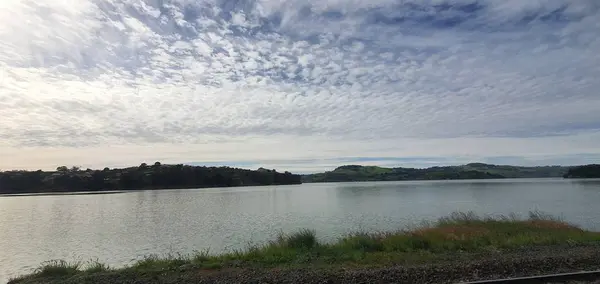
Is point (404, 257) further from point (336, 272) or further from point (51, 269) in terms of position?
point (51, 269)

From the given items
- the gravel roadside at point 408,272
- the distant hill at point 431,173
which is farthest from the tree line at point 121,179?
the gravel roadside at point 408,272

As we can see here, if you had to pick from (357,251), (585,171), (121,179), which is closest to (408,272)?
(357,251)

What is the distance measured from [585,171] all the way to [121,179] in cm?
15533

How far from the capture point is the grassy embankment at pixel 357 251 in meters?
13.4

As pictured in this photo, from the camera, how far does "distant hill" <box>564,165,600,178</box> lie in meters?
140

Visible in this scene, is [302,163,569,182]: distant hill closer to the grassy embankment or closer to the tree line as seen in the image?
the tree line

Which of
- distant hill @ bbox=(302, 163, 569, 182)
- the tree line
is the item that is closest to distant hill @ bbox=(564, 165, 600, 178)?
distant hill @ bbox=(302, 163, 569, 182)

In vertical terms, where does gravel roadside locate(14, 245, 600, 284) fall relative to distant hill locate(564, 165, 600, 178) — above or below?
below

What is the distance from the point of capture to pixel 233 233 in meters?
25.3

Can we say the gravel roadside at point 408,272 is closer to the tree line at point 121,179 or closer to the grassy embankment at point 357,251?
the grassy embankment at point 357,251

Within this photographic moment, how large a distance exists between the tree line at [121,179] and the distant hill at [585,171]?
396 feet

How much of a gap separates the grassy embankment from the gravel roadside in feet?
2.27

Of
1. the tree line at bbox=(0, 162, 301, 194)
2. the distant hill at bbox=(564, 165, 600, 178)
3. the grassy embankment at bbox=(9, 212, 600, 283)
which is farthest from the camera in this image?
the distant hill at bbox=(564, 165, 600, 178)

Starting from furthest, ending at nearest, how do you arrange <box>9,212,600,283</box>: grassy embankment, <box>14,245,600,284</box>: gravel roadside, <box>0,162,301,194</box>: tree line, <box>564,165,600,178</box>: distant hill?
<box>564,165,600,178</box>: distant hill
<box>0,162,301,194</box>: tree line
<box>9,212,600,283</box>: grassy embankment
<box>14,245,600,284</box>: gravel roadside
